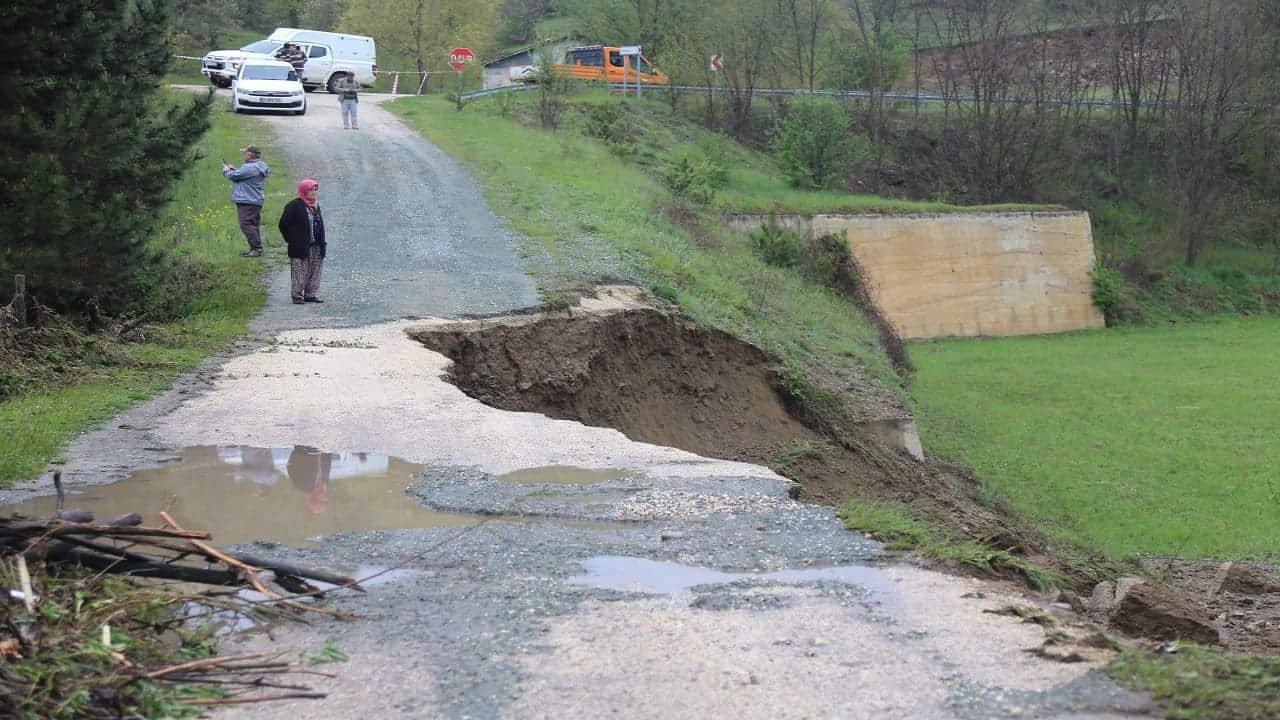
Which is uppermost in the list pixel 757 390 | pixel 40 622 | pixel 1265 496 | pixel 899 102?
pixel 899 102

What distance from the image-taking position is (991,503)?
16.8 meters

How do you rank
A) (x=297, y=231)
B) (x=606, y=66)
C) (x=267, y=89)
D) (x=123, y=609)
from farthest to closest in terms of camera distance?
(x=606, y=66) < (x=267, y=89) < (x=297, y=231) < (x=123, y=609)

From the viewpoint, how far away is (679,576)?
7816 mm

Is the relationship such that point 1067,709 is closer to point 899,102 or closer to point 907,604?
point 907,604

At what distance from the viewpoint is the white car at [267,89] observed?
1409 inches

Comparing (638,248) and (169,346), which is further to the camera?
(638,248)

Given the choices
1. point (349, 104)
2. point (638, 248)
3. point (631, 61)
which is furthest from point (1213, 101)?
point (638, 248)

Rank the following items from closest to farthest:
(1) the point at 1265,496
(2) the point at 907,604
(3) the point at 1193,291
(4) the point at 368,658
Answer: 1. (4) the point at 368,658
2. (2) the point at 907,604
3. (1) the point at 1265,496
4. (3) the point at 1193,291

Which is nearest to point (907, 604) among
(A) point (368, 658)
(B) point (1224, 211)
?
(A) point (368, 658)

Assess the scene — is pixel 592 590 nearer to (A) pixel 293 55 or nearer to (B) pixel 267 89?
(B) pixel 267 89

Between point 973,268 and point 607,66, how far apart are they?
17640mm

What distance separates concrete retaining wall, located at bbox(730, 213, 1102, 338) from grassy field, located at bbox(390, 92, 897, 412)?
4.73 metres

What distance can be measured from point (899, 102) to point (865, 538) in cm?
4346

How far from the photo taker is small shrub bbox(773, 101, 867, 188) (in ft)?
130
